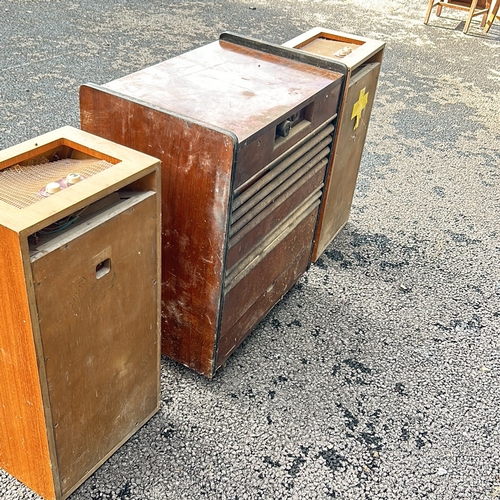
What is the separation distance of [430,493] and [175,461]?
76cm

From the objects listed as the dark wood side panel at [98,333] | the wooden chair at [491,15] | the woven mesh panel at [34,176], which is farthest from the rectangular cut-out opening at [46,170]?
the wooden chair at [491,15]

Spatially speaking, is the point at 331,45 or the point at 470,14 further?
the point at 470,14

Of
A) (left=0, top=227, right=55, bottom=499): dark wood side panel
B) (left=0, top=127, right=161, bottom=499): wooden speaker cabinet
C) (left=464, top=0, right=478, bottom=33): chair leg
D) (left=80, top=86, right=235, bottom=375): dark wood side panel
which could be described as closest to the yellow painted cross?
(left=80, top=86, right=235, bottom=375): dark wood side panel

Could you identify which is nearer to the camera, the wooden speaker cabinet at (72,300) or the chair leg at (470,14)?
the wooden speaker cabinet at (72,300)

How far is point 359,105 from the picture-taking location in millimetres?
2494

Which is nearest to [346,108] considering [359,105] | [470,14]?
[359,105]

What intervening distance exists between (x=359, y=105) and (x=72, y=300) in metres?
1.58

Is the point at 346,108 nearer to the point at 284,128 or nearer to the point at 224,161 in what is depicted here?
the point at 284,128

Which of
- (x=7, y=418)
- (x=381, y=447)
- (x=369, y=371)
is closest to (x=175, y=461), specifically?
(x=7, y=418)

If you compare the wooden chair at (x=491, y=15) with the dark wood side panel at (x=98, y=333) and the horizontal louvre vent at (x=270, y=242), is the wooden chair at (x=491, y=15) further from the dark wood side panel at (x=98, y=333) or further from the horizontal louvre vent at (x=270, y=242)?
the dark wood side panel at (x=98, y=333)

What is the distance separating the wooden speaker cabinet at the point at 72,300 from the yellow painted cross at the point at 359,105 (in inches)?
48.1

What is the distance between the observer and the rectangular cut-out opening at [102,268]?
4.75 ft

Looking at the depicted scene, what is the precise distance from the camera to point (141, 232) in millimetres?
1521

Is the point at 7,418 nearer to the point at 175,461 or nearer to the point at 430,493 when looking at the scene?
the point at 175,461
